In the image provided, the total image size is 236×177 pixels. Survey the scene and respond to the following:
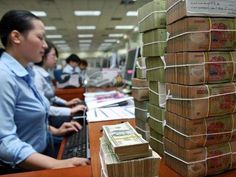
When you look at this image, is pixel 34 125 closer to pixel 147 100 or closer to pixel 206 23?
pixel 147 100

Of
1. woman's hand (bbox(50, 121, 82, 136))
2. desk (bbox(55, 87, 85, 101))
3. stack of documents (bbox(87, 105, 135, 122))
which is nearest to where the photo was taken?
stack of documents (bbox(87, 105, 135, 122))

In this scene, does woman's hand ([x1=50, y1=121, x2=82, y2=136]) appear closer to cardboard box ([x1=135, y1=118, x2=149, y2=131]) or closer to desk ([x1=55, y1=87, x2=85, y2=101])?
cardboard box ([x1=135, y1=118, x2=149, y2=131])

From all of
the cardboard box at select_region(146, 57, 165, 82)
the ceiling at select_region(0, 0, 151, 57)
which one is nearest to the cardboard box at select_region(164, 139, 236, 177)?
the cardboard box at select_region(146, 57, 165, 82)

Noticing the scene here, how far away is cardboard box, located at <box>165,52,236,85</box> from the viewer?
0.62 meters

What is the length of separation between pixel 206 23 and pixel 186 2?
7cm

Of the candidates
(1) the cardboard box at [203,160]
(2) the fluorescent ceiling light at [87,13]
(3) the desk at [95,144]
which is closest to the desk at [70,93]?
(3) the desk at [95,144]

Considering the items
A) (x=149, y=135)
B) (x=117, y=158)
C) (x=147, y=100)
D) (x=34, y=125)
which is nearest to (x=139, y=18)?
(x=147, y=100)

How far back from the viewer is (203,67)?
0.62 m

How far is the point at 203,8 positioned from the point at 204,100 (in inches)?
9.0

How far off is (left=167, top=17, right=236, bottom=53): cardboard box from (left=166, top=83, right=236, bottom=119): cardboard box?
0.10m

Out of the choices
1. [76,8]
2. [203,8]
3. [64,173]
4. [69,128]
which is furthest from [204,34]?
[76,8]

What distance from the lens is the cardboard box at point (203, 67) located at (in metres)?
0.62

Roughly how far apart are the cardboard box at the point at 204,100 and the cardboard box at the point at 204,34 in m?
0.10

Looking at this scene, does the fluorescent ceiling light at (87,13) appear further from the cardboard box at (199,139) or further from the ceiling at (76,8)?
the cardboard box at (199,139)
